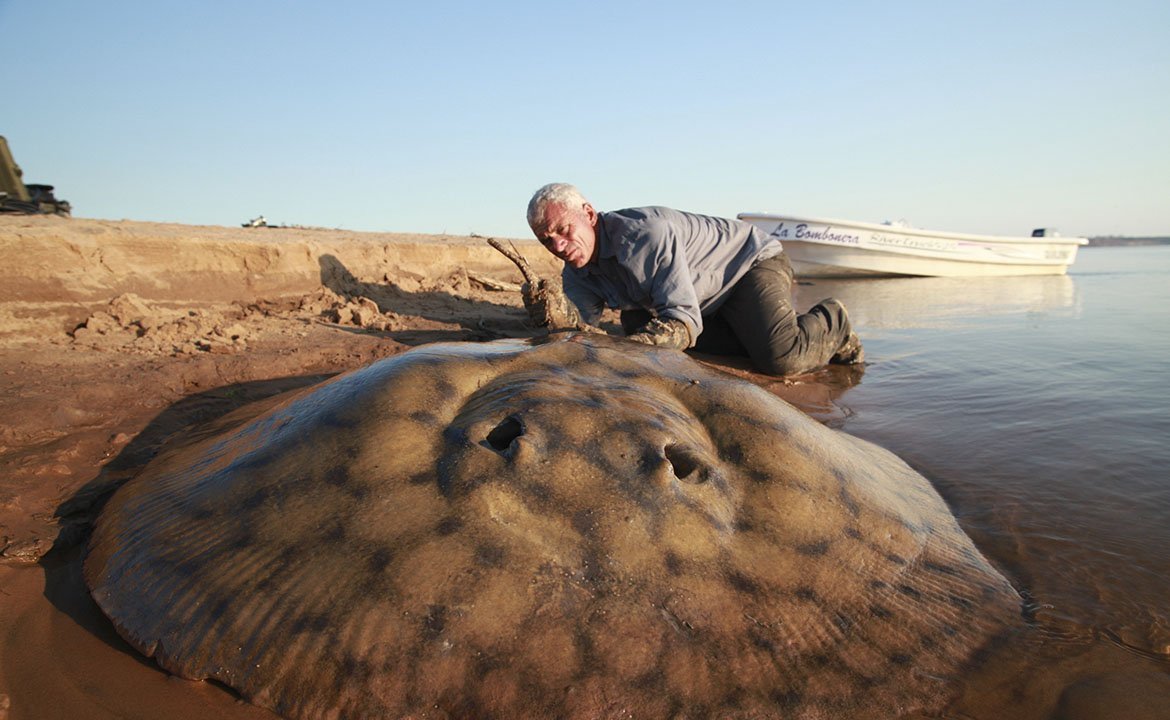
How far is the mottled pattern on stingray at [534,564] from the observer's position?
4.32ft

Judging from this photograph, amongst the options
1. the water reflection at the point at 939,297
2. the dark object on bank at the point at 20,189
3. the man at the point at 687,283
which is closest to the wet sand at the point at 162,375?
the man at the point at 687,283

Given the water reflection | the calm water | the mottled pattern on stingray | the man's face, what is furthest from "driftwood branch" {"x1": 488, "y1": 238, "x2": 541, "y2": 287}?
the water reflection

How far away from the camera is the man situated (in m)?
4.17

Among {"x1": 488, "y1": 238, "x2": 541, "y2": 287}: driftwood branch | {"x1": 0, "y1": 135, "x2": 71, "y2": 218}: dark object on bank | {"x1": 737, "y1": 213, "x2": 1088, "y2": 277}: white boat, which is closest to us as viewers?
{"x1": 488, "y1": 238, "x2": 541, "y2": 287}: driftwood branch

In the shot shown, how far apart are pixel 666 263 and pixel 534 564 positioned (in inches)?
120

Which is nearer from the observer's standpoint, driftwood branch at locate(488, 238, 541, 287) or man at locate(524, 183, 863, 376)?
man at locate(524, 183, 863, 376)

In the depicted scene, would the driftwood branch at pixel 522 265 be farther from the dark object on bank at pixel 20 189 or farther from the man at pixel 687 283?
the dark object on bank at pixel 20 189

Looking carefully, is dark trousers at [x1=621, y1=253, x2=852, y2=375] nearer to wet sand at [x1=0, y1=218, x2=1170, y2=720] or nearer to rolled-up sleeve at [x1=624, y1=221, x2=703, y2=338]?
wet sand at [x1=0, y1=218, x2=1170, y2=720]

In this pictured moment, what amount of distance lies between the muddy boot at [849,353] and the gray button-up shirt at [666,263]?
0.93 meters

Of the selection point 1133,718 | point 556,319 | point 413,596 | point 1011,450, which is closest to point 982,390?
point 1011,450

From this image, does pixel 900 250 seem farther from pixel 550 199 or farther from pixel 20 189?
pixel 20 189

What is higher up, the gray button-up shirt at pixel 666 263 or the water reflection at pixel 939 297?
→ the gray button-up shirt at pixel 666 263

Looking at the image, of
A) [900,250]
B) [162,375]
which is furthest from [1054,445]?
[900,250]

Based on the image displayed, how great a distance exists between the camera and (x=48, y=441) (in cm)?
278
